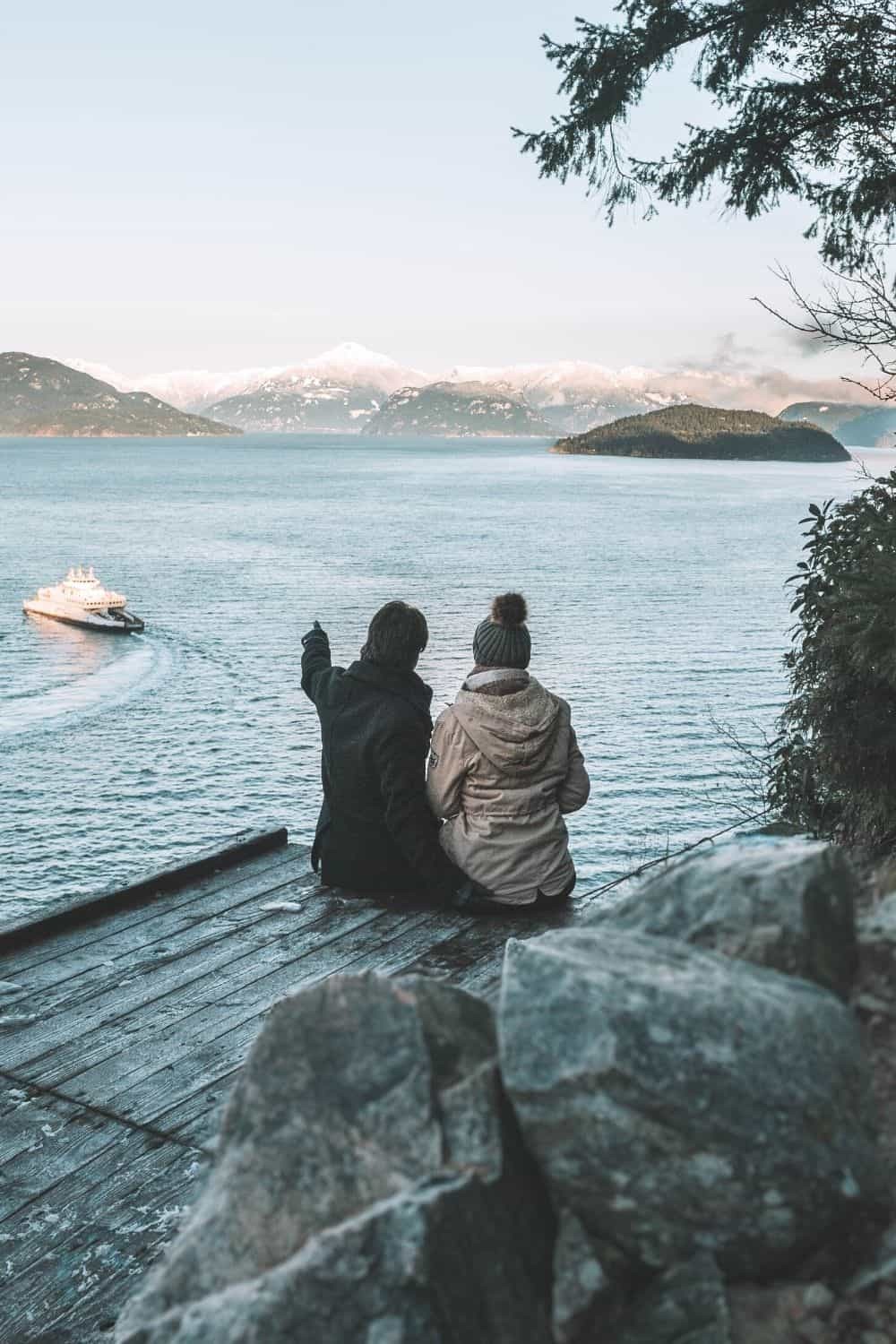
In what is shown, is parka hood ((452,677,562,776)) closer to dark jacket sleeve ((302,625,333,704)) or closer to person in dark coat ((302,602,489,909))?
person in dark coat ((302,602,489,909))

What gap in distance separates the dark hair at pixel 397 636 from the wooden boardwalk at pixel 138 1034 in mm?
1421

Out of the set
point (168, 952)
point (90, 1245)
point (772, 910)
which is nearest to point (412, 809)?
point (168, 952)

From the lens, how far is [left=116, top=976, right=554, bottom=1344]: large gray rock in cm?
195

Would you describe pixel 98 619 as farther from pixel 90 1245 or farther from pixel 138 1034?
pixel 90 1245

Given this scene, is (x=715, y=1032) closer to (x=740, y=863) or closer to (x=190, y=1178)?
(x=740, y=863)

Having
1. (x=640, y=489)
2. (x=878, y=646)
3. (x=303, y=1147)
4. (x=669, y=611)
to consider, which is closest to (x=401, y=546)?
(x=669, y=611)

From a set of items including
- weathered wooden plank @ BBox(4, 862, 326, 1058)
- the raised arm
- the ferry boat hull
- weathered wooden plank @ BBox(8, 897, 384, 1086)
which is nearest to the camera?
weathered wooden plank @ BBox(8, 897, 384, 1086)

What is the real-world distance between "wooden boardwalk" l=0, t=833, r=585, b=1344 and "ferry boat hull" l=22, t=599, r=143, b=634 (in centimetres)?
4392

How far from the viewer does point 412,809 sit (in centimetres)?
609

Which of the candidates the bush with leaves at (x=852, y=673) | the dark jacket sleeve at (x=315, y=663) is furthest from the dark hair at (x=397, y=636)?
the bush with leaves at (x=852, y=673)

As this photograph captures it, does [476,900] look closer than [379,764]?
No

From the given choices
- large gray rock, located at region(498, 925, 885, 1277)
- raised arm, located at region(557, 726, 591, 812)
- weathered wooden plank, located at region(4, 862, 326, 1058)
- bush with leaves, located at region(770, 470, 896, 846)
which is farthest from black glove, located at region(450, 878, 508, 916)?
large gray rock, located at region(498, 925, 885, 1277)

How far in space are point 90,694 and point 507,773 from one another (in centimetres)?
3584

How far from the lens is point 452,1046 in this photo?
2281 mm
